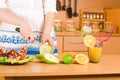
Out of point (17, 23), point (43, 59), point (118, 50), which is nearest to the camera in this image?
point (43, 59)

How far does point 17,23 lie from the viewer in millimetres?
1537

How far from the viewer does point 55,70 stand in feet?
3.77

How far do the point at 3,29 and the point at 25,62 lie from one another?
18.2 inches

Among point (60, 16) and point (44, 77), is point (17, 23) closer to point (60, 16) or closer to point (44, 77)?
point (44, 77)

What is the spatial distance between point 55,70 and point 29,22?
0.63 m

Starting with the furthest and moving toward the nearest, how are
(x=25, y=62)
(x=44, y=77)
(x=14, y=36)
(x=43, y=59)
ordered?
1. (x=14, y=36)
2. (x=43, y=59)
3. (x=25, y=62)
4. (x=44, y=77)

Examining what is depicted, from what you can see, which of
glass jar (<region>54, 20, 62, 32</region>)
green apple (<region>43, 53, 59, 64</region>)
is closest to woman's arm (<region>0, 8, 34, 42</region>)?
green apple (<region>43, 53, 59, 64</region>)

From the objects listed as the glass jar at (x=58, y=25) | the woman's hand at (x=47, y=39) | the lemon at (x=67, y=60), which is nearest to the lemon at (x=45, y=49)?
the woman's hand at (x=47, y=39)

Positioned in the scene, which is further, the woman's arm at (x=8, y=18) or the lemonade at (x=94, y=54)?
the woman's arm at (x=8, y=18)

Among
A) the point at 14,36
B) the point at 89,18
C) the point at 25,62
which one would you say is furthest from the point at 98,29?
the point at 25,62

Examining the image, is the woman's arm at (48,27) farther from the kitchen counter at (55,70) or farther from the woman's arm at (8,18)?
the kitchen counter at (55,70)

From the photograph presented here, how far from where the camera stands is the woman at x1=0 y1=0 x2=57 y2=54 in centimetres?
160

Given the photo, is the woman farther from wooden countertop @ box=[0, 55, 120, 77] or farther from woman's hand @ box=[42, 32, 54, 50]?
wooden countertop @ box=[0, 55, 120, 77]

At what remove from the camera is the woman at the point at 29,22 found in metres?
1.60
